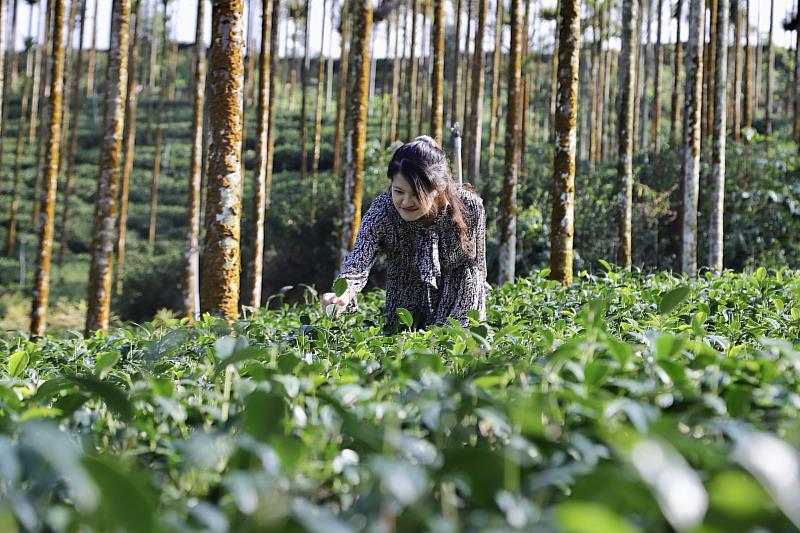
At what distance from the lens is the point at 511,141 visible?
1062cm

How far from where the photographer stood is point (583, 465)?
111 centimetres

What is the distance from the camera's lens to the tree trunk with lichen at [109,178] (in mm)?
9148

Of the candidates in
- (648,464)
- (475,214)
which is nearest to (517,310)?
(475,214)

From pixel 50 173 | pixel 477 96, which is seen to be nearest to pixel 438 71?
pixel 477 96

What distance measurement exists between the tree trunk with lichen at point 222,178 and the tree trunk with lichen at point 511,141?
516 centimetres

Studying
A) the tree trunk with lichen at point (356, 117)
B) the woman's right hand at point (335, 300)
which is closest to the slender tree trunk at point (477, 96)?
the tree trunk with lichen at point (356, 117)

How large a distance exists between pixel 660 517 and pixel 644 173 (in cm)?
1638

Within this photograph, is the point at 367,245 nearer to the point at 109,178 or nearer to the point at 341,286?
the point at 341,286

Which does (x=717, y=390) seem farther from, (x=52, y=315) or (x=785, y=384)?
(x=52, y=315)

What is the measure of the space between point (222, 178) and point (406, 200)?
290 centimetres

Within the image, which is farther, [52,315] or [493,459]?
[52,315]

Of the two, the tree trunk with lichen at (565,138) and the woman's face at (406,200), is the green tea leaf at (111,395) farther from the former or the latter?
the tree trunk with lichen at (565,138)

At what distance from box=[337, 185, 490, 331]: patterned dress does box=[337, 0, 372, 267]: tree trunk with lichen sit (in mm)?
4433

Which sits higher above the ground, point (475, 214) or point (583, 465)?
point (475, 214)
